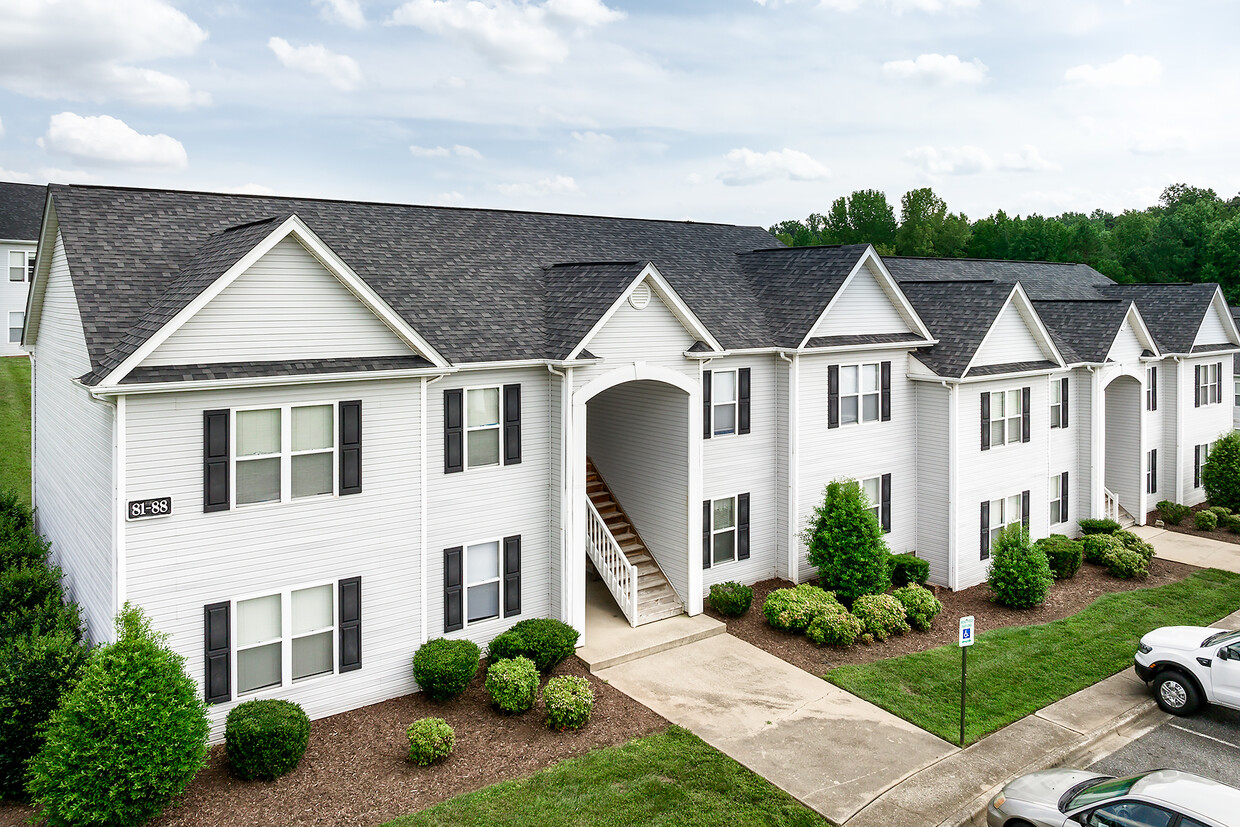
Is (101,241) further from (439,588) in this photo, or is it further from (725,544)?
(725,544)

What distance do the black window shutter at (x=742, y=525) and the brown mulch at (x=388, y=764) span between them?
6.95 meters

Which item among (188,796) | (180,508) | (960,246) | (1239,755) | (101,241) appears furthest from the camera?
(960,246)

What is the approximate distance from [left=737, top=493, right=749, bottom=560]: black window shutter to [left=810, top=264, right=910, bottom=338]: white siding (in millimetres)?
4852

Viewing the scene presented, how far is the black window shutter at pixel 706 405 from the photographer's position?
70.5ft

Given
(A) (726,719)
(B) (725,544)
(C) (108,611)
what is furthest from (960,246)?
(C) (108,611)

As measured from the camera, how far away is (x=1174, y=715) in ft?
54.0

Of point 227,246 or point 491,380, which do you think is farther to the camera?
point 491,380

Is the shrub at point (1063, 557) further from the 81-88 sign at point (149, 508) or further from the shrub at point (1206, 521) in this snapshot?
the 81-88 sign at point (149, 508)

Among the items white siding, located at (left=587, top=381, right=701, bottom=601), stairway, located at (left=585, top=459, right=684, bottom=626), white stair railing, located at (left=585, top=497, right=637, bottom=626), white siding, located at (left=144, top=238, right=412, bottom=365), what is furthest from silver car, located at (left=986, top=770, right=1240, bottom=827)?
white siding, located at (left=144, top=238, right=412, bottom=365)

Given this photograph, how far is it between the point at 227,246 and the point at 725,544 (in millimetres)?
13801

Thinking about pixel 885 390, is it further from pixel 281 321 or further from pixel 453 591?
pixel 281 321

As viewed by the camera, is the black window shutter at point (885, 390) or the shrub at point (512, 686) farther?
the black window shutter at point (885, 390)

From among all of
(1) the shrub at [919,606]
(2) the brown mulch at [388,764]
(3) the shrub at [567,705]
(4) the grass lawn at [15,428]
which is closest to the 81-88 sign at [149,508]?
(2) the brown mulch at [388,764]

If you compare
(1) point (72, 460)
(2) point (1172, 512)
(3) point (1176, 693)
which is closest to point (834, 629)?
(3) point (1176, 693)
